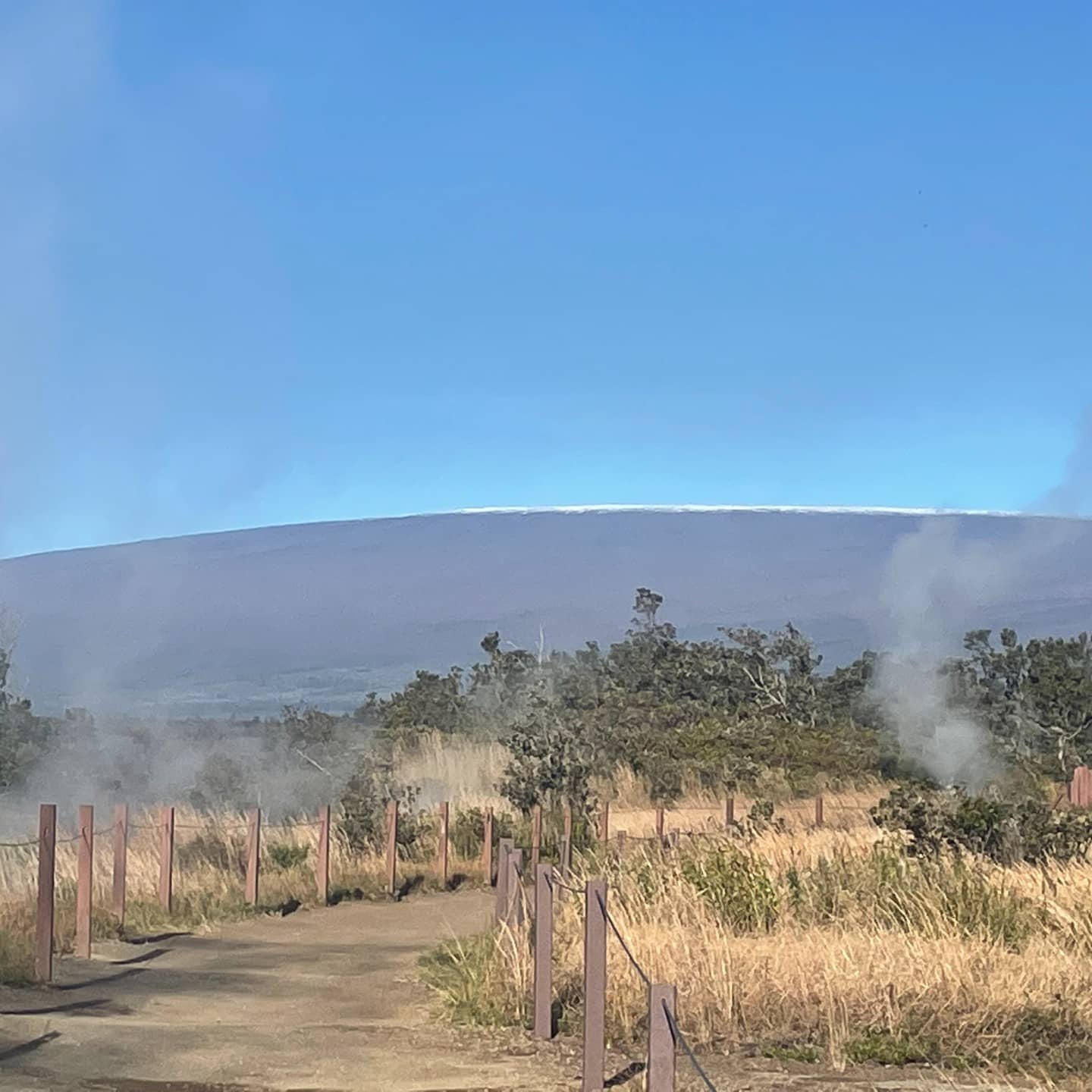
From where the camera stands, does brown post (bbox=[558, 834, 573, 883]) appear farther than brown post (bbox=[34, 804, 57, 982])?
Yes

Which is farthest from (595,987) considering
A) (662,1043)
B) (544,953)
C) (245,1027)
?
(245,1027)

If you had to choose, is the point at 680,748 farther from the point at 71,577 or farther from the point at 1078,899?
the point at 71,577

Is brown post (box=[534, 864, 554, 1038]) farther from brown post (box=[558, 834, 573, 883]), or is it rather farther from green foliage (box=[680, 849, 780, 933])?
brown post (box=[558, 834, 573, 883])

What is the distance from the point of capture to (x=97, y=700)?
32.0m

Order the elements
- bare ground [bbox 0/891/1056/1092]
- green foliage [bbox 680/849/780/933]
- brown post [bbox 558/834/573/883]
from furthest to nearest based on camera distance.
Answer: brown post [bbox 558/834/573/883], green foliage [bbox 680/849/780/933], bare ground [bbox 0/891/1056/1092]

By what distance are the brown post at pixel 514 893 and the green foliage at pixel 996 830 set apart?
3718 millimetres

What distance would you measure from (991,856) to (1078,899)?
8.05 feet

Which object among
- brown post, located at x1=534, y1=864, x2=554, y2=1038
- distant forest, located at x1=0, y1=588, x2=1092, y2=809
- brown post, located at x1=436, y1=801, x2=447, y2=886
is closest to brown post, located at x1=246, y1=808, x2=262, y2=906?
brown post, located at x1=436, y1=801, x2=447, y2=886

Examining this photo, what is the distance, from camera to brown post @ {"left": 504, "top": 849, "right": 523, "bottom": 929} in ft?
34.6

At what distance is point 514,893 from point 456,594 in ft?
229

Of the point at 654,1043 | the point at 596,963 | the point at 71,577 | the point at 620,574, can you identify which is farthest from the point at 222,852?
the point at 620,574

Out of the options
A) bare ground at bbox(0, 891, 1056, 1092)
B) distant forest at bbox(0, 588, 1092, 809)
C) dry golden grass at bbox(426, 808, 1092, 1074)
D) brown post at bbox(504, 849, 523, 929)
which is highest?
distant forest at bbox(0, 588, 1092, 809)

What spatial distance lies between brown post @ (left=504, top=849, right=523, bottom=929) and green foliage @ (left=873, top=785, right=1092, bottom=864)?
3718mm

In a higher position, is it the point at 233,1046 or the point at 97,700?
the point at 97,700
